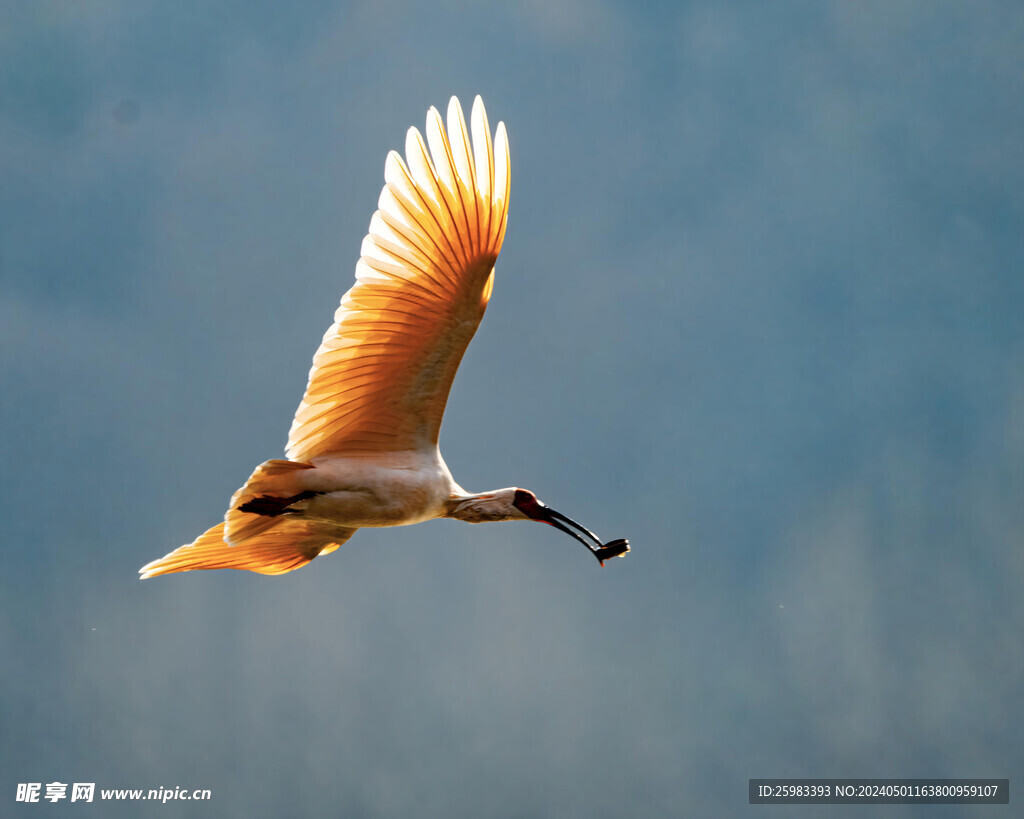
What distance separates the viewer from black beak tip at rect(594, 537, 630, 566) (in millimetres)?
13375

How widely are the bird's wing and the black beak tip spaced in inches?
101

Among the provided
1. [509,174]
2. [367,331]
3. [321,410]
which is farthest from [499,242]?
[321,410]

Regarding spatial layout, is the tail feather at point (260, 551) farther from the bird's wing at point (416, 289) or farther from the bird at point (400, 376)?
the bird's wing at point (416, 289)

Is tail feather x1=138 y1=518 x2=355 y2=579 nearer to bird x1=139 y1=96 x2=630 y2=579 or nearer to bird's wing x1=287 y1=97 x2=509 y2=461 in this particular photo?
bird x1=139 y1=96 x2=630 y2=579

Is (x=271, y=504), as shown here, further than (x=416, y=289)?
Yes

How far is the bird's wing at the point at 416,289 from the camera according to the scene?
11008mm

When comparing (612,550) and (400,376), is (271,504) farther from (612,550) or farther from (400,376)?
(612,550)

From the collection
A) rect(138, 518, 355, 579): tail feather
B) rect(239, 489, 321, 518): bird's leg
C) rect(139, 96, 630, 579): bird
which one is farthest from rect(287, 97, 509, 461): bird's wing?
rect(138, 518, 355, 579): tail feather

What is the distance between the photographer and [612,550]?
13422 millimetres

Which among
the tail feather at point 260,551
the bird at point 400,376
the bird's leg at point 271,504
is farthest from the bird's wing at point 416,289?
the tail feather at point 260,551

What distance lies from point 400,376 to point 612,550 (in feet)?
10.8

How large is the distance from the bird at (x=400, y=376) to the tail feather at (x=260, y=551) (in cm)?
2

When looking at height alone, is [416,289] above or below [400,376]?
above

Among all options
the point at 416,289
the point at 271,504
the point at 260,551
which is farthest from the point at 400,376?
the point at 260,551
